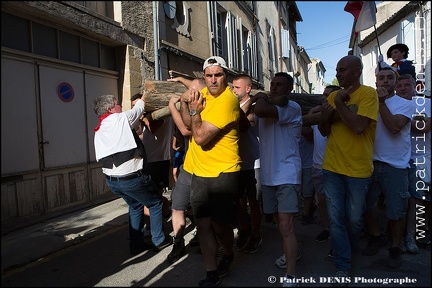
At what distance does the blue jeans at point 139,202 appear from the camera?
3668 millimetres

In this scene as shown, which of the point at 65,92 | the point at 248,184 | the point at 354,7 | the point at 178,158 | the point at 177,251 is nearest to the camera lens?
the point at 354,7

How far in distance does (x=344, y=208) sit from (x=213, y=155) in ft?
4.32

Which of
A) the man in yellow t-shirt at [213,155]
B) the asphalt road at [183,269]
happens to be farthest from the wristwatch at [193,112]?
the asphalt road at [183,269]

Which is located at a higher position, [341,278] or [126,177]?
[126,177]

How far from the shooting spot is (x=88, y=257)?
3.84m

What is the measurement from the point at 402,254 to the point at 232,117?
8.00ft

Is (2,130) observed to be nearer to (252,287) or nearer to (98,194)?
(252,287)

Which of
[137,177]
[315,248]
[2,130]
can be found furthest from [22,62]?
[315,248]

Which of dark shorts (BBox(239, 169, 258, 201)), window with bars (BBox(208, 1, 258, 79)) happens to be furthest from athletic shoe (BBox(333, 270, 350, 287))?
window with bars (BBox(208, 1, 258, 79))

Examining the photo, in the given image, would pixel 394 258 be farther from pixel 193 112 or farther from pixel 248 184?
pixel 193 112

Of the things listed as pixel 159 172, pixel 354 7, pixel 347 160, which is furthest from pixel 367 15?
pixel 159 172

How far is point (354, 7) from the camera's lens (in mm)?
3412

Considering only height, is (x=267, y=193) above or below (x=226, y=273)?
above

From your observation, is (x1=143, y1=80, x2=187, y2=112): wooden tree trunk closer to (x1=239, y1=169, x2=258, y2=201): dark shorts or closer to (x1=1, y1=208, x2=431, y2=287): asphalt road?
(x1=239, y1=169, x2=258, y2=201): dark shorts
